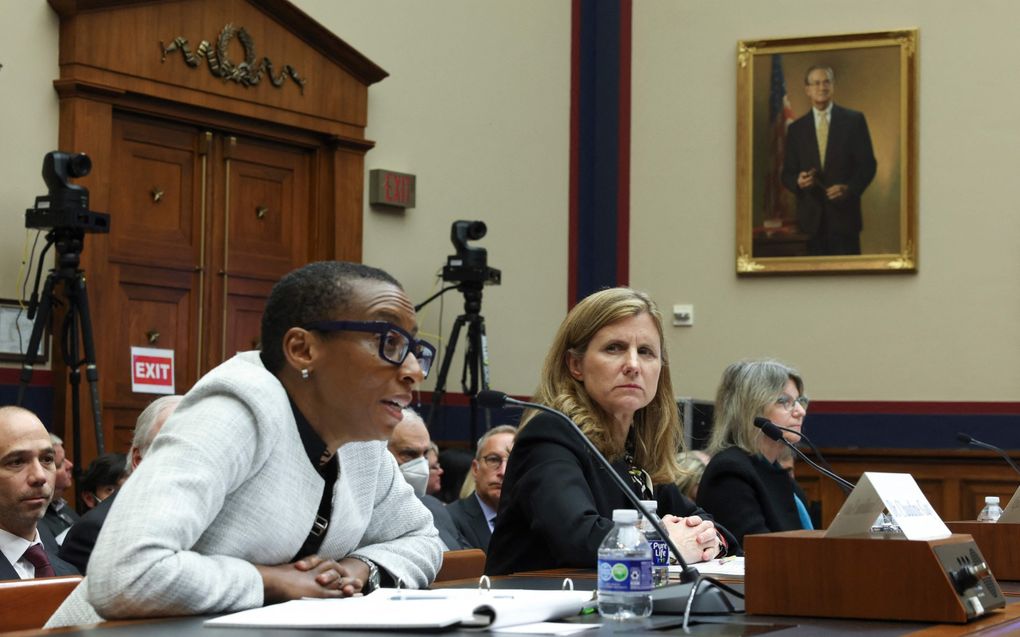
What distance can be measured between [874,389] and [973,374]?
1.83ft

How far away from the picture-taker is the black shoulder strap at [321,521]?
6.91ft

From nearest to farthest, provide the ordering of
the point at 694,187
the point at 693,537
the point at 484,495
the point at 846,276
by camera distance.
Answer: the point at 693,537
the point at 484,495
the point at 846,276
the point at 694,187

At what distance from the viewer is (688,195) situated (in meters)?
8.70

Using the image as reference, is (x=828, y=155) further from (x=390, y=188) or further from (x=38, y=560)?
(x=38, y=560)

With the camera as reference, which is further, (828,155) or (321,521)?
(828,155)

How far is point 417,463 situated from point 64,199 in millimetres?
1933

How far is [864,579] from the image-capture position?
195cm

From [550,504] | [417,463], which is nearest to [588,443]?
[550,504]

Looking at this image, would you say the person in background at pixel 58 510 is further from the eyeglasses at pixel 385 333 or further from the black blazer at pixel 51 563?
the eyeglasses at pixel 385 333

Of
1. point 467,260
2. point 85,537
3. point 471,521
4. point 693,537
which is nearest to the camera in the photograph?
point 693,537

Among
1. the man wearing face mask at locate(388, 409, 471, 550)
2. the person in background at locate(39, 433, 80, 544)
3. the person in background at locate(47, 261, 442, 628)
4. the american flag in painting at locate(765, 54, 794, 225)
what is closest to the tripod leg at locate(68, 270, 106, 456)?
the person in background at locate(39, 433, 80, 544)

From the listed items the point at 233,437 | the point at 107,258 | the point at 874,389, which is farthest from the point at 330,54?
the point at 233,437

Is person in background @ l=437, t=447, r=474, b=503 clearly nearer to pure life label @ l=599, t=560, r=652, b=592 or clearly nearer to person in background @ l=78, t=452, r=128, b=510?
person in background @ l=78, t=452, r=128, b=510

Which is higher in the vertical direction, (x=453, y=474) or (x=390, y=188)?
(x=390, y=188)
